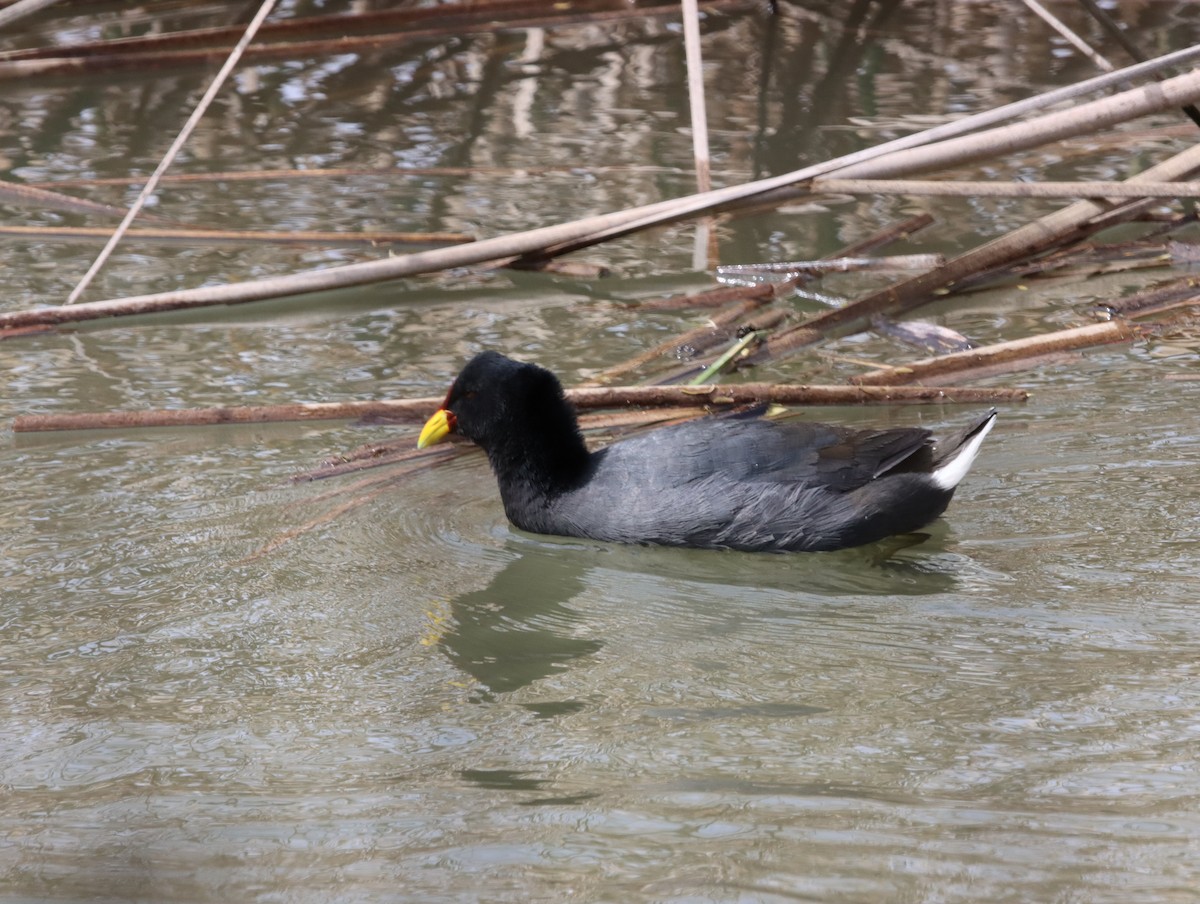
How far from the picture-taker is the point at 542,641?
3.57 meters

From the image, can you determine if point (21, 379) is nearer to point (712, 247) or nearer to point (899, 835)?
point (712, 247)

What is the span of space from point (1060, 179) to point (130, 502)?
4.47 meters

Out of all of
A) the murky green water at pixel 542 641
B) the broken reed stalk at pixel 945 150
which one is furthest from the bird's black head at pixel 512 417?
the broken reed stalk at pixel 945 150

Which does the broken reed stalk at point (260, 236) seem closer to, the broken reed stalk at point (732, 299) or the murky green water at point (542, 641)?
the murky green water at point (542, 641)

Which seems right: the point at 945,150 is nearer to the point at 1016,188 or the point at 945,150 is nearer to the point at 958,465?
the point at 1016,188

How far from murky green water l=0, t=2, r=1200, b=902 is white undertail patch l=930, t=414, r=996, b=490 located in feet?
0.51

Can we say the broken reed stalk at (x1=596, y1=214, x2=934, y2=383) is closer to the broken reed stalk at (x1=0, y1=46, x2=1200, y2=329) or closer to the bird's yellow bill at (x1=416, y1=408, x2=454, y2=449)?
the broken reed stalk at (x1=0, y1=46, x2=1200, y2=329)

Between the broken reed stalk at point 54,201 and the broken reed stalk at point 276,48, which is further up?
the broken reed stalk at point 276,48

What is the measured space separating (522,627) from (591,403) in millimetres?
1318

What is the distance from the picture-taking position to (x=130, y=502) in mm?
4418

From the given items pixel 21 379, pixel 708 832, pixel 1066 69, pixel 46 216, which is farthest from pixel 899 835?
pixel 1066 69

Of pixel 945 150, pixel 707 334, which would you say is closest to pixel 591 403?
pixel 707 334

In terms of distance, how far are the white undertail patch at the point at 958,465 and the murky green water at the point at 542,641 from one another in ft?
0.51

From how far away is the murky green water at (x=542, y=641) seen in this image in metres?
2.51
